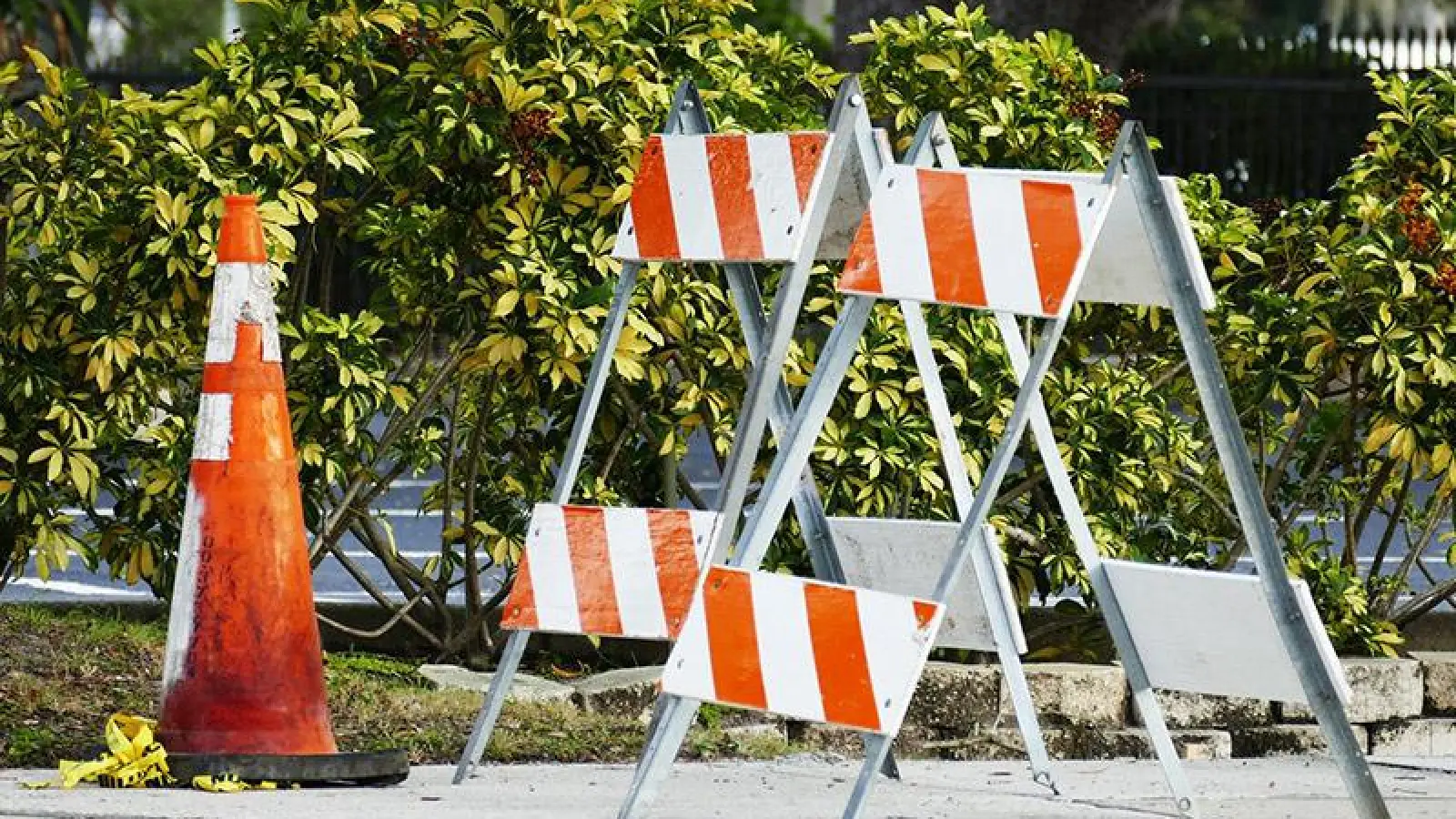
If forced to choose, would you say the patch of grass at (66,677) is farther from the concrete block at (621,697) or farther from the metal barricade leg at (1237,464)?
the metal barricade leg at (1237,464)

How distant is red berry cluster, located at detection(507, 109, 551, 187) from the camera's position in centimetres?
654

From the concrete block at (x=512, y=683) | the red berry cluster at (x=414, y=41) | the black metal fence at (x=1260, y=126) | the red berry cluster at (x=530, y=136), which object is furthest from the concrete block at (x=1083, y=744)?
the black metal fence at (x=1260, y=126)

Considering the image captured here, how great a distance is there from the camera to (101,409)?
21.9ft

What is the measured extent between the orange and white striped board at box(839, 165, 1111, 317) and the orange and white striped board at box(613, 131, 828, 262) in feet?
0.86

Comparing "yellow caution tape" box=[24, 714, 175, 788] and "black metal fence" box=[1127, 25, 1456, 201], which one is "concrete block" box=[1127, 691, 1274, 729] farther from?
"black metal fence" box=[1127, 25, 1456, 201]

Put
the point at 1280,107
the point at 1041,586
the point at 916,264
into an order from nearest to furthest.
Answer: the point at 916,264, the point at 1041,586, the point at 1280,107

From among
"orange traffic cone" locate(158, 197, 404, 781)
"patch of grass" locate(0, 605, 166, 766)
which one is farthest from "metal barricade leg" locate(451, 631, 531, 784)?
"patch of grass" locate(0, 605, 166, 766)

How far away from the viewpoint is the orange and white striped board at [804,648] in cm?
482

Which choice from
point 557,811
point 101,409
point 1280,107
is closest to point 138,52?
point 1280,107

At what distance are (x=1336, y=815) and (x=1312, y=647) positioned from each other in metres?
0.78

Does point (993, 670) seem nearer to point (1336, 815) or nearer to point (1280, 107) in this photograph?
point (1336, 815)

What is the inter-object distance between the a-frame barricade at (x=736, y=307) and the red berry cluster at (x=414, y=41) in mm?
1234

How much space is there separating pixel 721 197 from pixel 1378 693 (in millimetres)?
2545

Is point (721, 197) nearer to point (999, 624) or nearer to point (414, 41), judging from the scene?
point (999, 624)
